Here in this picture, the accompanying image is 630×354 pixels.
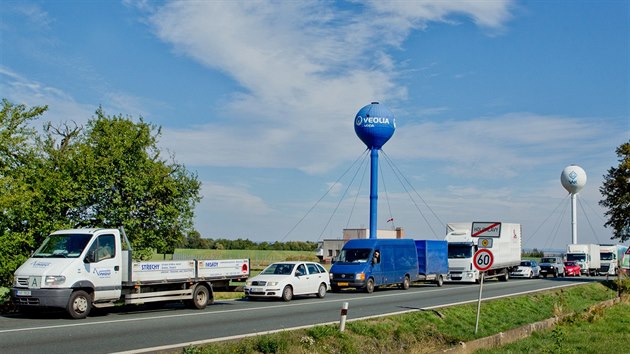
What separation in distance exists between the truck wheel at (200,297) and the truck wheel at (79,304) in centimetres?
373

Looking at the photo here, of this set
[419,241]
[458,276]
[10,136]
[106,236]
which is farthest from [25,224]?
[458,276]

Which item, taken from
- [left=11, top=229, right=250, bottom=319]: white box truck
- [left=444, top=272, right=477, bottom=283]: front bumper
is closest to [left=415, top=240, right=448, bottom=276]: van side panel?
[left=444, top=272, right=477, bottom=283]: front bumper

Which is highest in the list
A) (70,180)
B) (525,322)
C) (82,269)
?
(70,180)

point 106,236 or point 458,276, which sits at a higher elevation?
point 106,236

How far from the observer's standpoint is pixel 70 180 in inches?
1289

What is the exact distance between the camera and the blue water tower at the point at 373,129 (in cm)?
5491

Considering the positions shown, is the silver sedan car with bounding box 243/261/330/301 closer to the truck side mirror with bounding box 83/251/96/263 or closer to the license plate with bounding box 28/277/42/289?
the truck side mirror with bounding box 83/251/96/263

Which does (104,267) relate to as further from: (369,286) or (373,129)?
(373,129)

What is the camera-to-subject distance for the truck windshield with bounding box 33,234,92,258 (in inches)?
706

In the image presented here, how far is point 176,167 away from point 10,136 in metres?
14.0

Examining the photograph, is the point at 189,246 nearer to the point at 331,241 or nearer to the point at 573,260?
the point at 331,241

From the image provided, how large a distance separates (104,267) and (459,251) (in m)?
25.8

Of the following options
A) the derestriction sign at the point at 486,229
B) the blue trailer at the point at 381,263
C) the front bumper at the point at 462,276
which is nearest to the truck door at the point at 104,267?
the derestriction sign at the point at 486,229

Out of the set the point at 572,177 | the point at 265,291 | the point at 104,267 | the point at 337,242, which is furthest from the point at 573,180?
the point at 104,267
